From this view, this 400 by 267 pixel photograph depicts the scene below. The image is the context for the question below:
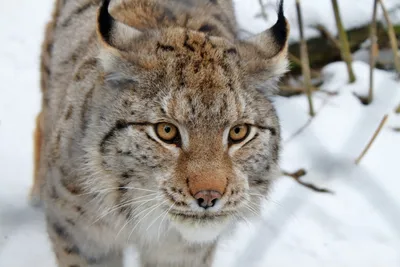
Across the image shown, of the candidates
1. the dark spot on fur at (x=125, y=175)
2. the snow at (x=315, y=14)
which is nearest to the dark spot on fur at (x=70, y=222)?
the dark spot on fur at (x=125, y=175)

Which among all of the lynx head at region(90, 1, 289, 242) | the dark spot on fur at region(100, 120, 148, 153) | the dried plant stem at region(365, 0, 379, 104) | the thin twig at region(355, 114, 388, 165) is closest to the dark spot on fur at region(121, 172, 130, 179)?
the lynx head at region(90, 1, 289, 242)

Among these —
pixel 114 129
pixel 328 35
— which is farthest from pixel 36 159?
pixel 328 35

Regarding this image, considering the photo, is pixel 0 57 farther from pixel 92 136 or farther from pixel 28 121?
pixel 92 136

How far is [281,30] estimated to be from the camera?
2754 millimetres

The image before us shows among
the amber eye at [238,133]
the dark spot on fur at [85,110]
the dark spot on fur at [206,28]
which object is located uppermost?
the dark spot on fur at [206,28]

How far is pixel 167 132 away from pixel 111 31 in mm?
456

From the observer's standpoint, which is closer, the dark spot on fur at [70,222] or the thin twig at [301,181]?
the dark spot on fur at [70,222]

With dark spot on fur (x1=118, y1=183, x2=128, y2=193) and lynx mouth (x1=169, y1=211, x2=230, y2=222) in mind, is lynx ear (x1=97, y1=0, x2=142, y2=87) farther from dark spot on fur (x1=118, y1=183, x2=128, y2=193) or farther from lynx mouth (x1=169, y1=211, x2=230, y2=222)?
lynx mouth (x1=169, y1=211, x2=230, y2=222)

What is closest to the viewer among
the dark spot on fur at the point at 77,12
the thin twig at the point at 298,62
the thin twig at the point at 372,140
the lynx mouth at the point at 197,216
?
the lynx mouth at the point at 197,216

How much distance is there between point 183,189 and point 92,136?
503 millimetres

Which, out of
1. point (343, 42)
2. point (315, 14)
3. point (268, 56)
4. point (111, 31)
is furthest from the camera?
point (315, 14)

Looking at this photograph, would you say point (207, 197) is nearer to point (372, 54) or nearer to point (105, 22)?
point (105, 22)

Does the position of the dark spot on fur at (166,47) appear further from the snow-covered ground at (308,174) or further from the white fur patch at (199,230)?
the snow-covered ground at (308,174)

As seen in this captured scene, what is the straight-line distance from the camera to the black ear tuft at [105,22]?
8.27ft
